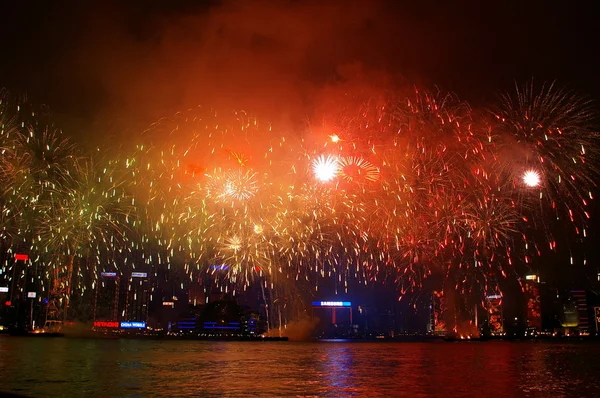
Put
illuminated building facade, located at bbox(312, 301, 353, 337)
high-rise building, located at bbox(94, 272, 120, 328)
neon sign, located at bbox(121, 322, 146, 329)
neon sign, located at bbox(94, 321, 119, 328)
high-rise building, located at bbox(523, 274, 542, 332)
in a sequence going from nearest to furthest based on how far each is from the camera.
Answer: neon sign, located at bbox(94, 321, 119, 328), high-rise building, located at bbox(94, 272, 120, 328), neon sign, located at bbox(121, 322, 146, 329), high-rise building, located at bbox(523, 274, 542, 332), illuminated building facade, located at bbox(312, 301, 353, 337)

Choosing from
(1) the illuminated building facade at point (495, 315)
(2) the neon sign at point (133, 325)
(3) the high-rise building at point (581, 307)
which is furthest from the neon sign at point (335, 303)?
(3) the high-rise building at point (581, 307)

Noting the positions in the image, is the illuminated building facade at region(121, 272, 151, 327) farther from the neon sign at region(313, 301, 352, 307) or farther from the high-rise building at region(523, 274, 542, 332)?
the high-rise building at region(523, 274, 542, 332)

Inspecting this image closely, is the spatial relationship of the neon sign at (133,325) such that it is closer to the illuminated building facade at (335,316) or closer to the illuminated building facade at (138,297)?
the illuminated building facade at (138,297)

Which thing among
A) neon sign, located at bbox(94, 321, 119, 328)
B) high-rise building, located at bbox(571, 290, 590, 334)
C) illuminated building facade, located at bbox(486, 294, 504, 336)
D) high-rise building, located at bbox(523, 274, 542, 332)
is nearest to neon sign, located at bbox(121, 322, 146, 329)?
neon sign, located at bbox(94, 321, 119, 328)

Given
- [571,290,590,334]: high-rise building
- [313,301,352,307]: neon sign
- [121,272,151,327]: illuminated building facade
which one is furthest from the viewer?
[121,272,151,327]: illuminated building facade

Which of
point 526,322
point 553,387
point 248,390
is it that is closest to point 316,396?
point 248,390

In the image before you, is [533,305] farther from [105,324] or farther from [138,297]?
[138,297]

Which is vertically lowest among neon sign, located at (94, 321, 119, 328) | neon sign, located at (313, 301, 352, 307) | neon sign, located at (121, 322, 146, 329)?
neon sign, located at (121, 322, 146, 329)
